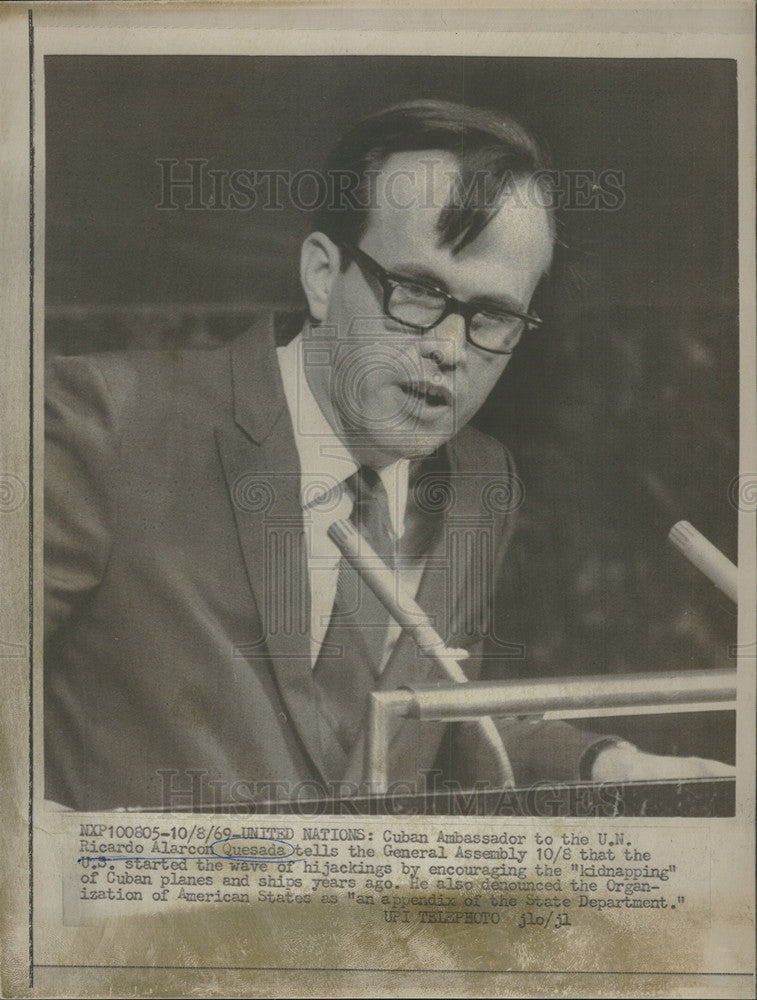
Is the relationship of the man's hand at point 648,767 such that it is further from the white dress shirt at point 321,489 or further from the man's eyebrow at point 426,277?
the man's eyebrow at point 426,277

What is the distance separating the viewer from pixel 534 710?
2.80m

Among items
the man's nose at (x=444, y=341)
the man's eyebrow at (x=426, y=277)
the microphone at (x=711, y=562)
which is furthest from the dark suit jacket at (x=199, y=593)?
the microphone at (x=711, y=562)

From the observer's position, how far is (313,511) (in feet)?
9.23

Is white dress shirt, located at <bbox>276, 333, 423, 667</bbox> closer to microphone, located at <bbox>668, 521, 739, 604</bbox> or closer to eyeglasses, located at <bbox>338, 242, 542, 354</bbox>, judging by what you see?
eyeglasses, located at <bbox>338, 242, 542, 354</bbox>

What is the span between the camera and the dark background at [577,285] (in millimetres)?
2814

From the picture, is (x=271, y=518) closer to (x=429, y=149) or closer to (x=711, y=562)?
(x=429, y=149)

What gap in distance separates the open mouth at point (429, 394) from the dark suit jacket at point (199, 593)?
0.43ft

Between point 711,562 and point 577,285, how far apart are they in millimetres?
1027

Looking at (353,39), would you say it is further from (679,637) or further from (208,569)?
(679,637)

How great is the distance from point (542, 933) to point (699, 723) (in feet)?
2.86

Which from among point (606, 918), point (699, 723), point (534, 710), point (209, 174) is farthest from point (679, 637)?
point (209, 174)

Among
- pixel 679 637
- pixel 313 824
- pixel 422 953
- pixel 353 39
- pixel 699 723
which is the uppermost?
pixel 353 39

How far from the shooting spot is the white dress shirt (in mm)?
2797

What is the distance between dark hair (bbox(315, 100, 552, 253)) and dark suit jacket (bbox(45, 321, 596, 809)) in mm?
503
